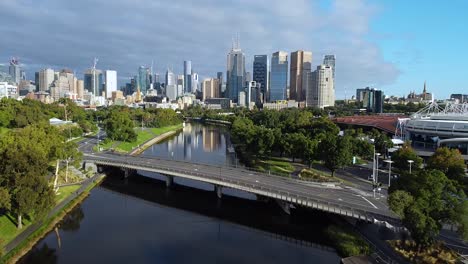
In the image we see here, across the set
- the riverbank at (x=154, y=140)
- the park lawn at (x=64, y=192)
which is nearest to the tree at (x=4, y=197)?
the park lawn at (x=64, y=192)

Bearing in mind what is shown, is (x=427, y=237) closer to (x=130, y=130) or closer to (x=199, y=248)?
(x=199, y=248)

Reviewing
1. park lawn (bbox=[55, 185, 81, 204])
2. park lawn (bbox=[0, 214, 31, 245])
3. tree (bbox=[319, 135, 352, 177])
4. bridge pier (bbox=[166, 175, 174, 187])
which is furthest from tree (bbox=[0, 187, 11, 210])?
tree (bbox=[319, 135, 352, 177])

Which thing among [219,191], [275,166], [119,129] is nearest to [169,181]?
[219,191]

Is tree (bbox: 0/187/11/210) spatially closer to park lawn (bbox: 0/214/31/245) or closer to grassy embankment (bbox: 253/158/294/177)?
park lawn (bbox: 0/214/31/245)

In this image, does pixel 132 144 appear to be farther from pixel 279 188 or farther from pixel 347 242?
pixel 347 242

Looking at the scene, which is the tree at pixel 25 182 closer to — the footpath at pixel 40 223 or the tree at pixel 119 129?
the footpath at pixel 40 223

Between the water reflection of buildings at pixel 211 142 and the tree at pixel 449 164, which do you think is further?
the water reflection of buildings at pixel 211 142
